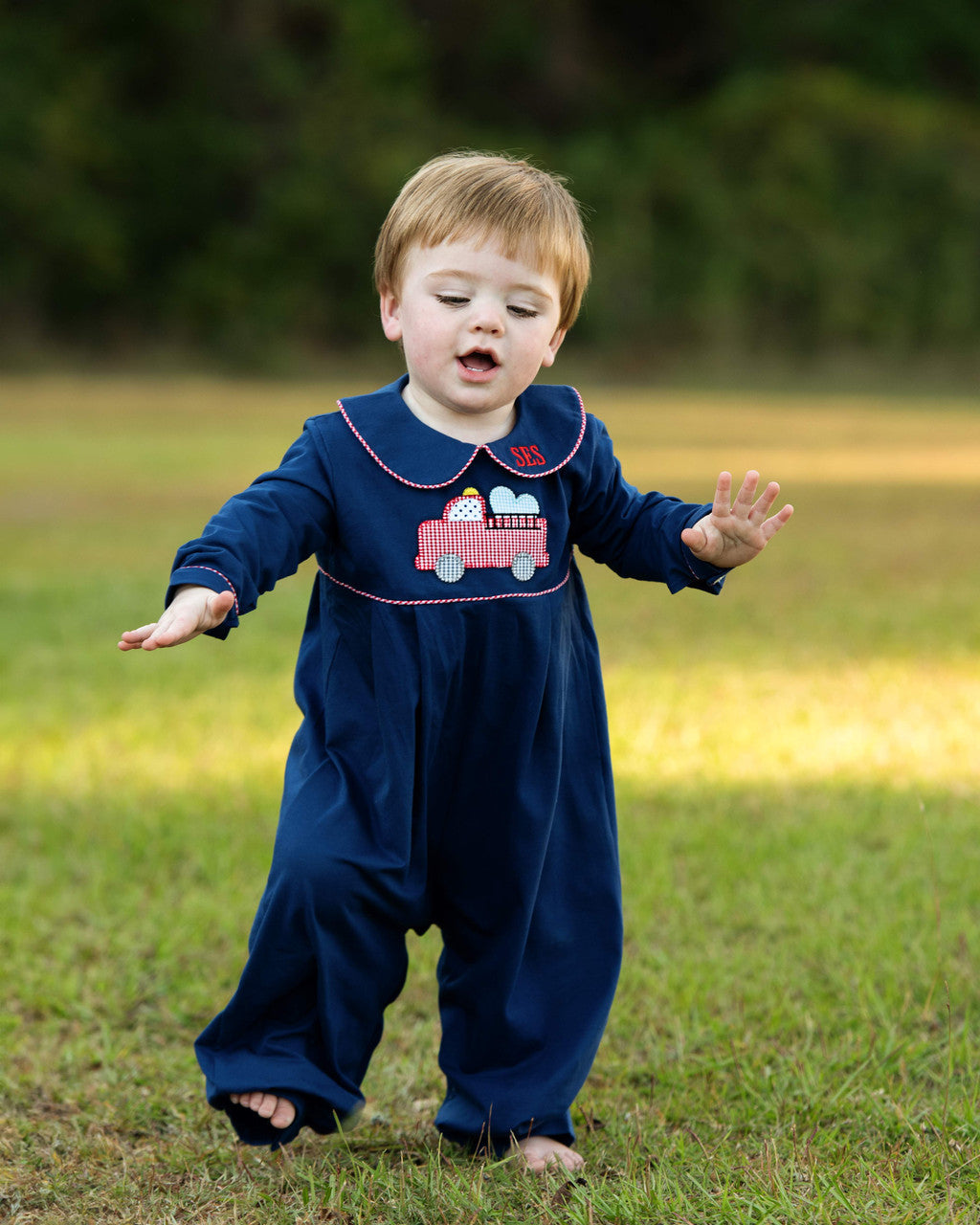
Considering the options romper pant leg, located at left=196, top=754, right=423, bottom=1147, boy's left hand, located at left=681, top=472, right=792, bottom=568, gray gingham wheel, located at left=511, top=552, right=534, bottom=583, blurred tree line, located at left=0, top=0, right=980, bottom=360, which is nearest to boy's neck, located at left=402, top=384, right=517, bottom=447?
gray gingham wheel, located at left=511, top=552, right=534, bottom=583

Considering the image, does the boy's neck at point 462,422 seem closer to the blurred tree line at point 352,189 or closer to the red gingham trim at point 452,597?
the red gingham trim at point 452,597

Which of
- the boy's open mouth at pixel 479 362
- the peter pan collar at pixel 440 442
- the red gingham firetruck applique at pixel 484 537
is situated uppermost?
the boy's open mouth at pixel 479 362

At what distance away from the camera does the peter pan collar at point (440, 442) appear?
192 cm

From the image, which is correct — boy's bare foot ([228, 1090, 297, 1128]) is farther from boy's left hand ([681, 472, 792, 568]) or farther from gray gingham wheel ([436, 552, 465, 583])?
boy's left hand ([681, 472, 792, 568])

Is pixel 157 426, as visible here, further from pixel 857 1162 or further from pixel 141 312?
pixel 857 1162

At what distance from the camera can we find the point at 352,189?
29.8 metres

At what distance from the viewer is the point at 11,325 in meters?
28.0

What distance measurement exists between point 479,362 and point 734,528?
1.27 ft

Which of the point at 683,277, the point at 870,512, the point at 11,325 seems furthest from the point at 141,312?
the point at 870,512

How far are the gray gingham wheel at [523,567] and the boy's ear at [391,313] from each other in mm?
332

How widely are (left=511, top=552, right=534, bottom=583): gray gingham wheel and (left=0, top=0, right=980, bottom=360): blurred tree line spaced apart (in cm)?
2675

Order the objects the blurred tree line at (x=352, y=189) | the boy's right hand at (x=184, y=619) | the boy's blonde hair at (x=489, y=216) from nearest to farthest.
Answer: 1. the boy's right hand at (x=184, y=619)
2. the boy's blonde hair at (x=489, y=216)
3. the blurred tree line at (x=352, y=189)

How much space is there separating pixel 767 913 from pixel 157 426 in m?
14.7

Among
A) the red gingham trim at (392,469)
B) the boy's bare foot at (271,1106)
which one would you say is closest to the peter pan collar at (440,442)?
the red gingham trim at (392,469)
